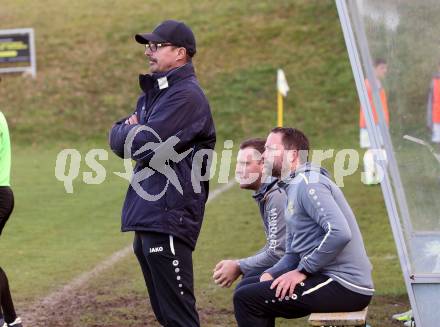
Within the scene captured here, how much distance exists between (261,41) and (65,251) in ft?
56.0

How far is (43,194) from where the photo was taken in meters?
16.8

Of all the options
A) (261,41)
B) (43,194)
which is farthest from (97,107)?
(43,194)

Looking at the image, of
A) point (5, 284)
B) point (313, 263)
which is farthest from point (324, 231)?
point (5, 284)

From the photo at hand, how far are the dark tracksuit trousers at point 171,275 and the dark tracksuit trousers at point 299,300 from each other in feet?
1.10

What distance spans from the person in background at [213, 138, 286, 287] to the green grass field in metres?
1.54

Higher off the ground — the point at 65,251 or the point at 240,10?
the point at 240,10

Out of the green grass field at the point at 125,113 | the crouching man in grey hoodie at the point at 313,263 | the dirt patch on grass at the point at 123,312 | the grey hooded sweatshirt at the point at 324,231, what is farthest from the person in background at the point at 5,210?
the grey hooded sweatshirt at the point at 324,231

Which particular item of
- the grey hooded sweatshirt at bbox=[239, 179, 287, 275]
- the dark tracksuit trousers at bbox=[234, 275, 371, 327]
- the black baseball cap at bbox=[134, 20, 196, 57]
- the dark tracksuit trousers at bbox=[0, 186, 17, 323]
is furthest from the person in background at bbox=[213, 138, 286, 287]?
the dark tracksuit trousers at bbox=[0, 186, 17, 323]

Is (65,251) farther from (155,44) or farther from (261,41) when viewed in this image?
(261,41)

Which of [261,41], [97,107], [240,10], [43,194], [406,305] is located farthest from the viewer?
[240,10]

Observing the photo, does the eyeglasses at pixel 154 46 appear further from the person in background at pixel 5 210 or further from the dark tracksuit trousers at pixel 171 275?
the person in background at pixel 5 210

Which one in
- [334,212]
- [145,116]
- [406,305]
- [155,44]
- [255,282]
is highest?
[155,44]

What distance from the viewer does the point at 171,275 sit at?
6.14m

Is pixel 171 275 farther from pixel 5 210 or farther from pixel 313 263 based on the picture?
pixel 5 210
